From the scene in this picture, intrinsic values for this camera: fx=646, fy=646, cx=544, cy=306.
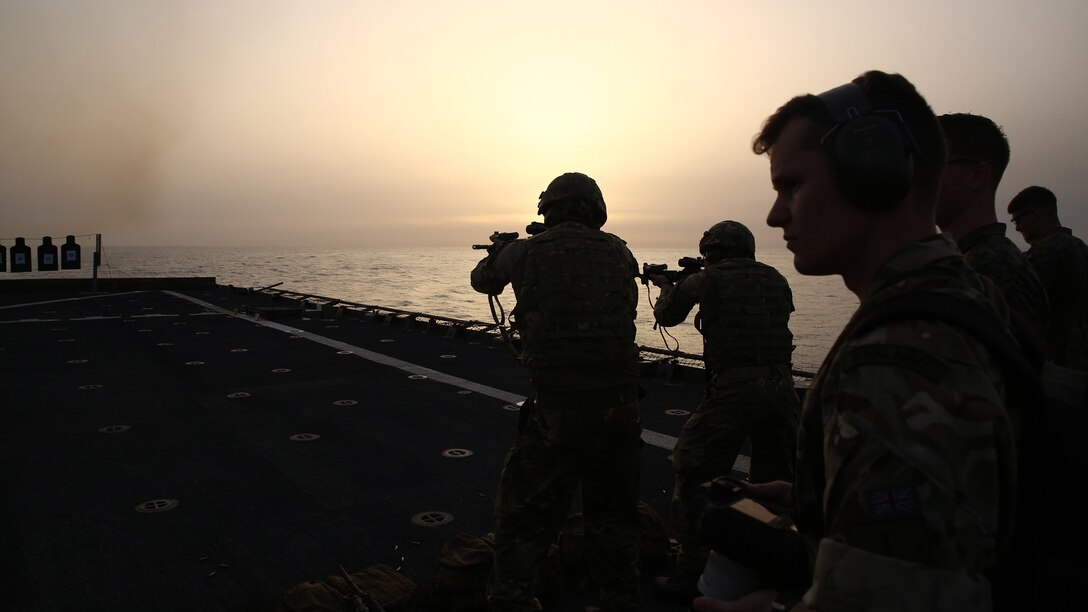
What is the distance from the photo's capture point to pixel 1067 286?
487 cm

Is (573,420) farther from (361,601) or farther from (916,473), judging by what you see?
(916,473)

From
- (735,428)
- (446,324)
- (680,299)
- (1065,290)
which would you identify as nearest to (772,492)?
(735,428)

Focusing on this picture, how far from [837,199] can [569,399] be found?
2.32 meters

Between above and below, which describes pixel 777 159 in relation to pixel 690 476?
above

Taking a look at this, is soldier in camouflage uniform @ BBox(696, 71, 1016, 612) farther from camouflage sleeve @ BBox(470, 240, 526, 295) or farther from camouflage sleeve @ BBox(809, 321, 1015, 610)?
camouflage sleeve @ BBox(470, 240, 526, 295)

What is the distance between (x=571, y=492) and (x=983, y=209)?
111 inches

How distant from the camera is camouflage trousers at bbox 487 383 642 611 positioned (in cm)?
347

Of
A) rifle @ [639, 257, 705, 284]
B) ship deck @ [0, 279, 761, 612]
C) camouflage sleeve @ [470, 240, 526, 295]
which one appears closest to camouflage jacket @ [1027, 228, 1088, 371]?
rifle @ [639, 257, 705, 284]

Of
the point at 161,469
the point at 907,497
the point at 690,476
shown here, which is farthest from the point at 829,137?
the point at 161,469

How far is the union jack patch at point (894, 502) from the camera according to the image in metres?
1.10

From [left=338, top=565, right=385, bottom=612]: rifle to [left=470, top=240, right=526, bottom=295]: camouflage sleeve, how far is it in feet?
5.84

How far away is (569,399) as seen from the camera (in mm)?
3578

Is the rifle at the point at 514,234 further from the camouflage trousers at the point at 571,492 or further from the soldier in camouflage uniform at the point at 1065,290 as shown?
the soldier in camouflage uniform at the point at 1065,290

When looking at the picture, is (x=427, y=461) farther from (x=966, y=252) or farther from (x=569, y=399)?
(x=966, y=252)
